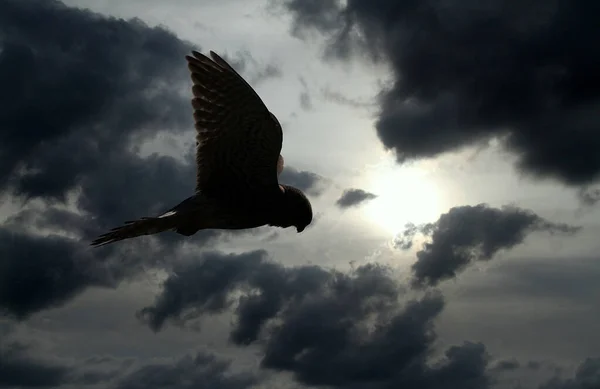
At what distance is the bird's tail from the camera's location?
38.7 feet

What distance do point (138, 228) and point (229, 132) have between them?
2.19 metres

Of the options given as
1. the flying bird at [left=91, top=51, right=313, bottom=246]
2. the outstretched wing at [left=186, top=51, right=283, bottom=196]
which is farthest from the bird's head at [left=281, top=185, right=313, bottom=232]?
the outstretched wing at [left=186, top=51, right=283, bottom=196]

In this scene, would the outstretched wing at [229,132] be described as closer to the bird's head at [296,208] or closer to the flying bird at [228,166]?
the flying bird at [228,166]

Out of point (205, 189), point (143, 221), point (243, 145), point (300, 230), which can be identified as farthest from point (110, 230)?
point (300, 230)

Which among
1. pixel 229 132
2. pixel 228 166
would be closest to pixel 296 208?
pixel 228 166

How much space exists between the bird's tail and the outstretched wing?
3.31 ft

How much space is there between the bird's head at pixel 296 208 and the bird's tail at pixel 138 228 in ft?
6.73

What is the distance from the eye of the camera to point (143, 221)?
11.8 m

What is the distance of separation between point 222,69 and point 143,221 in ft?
9.11

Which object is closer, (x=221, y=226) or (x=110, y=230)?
(x=110, y=230)

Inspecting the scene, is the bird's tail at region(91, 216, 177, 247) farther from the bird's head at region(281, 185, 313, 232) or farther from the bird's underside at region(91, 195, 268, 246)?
the bird's head at region(281, 185, 313, 232)

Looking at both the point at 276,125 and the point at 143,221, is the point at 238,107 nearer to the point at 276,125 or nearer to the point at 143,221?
the point at 276,125

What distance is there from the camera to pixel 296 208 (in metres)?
13.1

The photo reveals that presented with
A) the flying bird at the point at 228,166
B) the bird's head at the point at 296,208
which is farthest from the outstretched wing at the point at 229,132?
the bird's head at the point at 296,208
